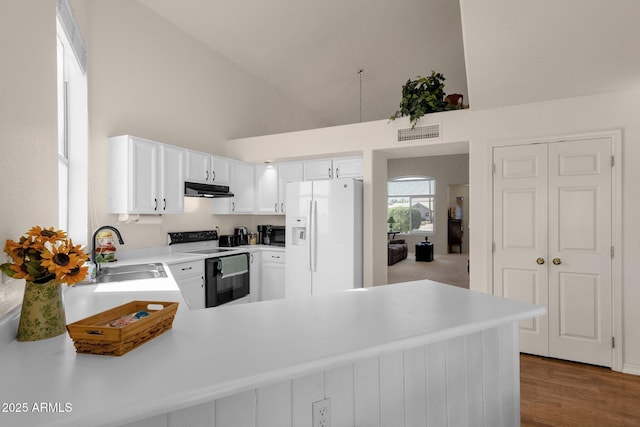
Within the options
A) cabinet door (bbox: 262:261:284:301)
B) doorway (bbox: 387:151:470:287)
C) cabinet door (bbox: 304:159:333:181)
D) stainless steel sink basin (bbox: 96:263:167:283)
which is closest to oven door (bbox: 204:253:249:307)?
cabinet door (bbox: 262:261:284:301)

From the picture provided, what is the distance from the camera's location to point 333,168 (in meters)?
4.59

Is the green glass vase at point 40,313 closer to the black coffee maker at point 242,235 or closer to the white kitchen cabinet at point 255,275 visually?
the white kitchen cabinet at point 255,275

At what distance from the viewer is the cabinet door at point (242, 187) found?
4754 mm

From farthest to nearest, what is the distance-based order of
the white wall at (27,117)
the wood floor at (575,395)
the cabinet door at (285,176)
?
the cabinet door at (285,176) → the wood floor at (575,395) → the white wall at (27,117)

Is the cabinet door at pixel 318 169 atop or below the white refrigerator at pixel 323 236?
atop

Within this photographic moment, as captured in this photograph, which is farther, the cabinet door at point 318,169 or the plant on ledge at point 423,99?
the cabinet door at point 318,169

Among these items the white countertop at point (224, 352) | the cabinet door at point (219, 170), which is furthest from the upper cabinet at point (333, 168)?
the white countertop at point (224, 352)

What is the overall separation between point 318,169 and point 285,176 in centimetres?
53

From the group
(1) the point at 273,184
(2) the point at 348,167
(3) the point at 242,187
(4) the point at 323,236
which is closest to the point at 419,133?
(2) the point at 348,167

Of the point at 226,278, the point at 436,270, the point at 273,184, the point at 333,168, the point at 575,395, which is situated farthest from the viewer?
the point at 436,270

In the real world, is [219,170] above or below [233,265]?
above

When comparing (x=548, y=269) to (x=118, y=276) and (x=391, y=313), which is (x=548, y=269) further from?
(x=118, y=276)

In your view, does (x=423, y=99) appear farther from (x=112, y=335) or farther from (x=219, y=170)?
(x=112, y=335)

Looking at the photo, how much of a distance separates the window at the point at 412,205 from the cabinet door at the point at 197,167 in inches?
324
